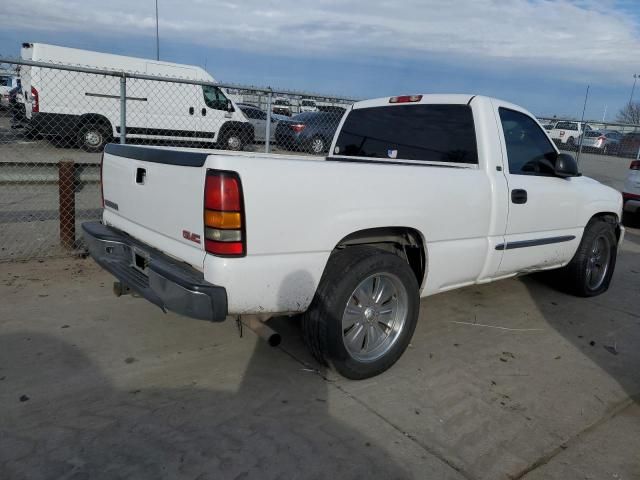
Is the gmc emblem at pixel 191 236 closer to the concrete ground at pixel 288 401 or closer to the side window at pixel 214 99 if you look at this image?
the concrete ground at pixel 288 401

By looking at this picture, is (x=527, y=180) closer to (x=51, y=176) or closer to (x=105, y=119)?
(x=51, y=176)

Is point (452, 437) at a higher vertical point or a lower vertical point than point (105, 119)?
lower

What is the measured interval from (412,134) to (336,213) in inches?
68.5

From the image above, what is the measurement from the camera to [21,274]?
16.1 feet

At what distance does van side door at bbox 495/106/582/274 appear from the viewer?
407 centimetres

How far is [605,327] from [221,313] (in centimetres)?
369

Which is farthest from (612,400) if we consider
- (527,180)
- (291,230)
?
(291,230)

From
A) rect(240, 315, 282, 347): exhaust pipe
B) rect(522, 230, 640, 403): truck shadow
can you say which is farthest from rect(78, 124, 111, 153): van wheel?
rect(240, 315, 282, 347): exhaust pipe

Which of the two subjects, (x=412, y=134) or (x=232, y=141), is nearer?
(x=412, y=134)

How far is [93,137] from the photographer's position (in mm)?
13359

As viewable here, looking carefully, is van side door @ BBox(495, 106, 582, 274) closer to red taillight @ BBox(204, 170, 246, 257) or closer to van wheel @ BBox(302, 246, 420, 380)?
van wheel @ BBox(302, 246, 420, 380)

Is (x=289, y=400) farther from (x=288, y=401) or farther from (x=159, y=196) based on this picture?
(x=159, y=196)

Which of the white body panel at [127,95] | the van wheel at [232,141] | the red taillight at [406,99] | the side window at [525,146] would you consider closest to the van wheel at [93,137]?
the white body panel at [127,95]

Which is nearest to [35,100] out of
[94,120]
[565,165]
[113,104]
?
[94,120]
